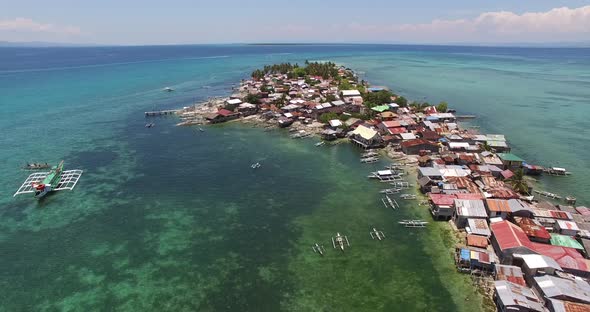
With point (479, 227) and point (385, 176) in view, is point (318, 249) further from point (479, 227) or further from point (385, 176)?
point (385, 176)

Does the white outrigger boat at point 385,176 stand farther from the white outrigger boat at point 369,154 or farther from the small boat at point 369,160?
the white outrigger boat at point 369,154

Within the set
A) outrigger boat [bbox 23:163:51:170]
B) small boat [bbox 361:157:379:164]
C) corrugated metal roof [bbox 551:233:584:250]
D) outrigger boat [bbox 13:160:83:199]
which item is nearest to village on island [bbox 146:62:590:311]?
corrugated metal roof [bbox 551:233:584:250]

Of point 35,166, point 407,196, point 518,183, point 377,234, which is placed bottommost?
point 377,234

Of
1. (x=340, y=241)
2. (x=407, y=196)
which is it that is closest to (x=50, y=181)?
(x=340, y=241)

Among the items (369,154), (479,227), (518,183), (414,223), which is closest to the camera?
(479,227)

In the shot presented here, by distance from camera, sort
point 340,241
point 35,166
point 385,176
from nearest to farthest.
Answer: point 340,241
point 385,176
point 35,166

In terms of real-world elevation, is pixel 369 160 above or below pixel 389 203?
above

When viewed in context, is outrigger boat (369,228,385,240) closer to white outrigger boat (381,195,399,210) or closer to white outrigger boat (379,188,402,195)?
white outrigger boat (381,195,399,210)
